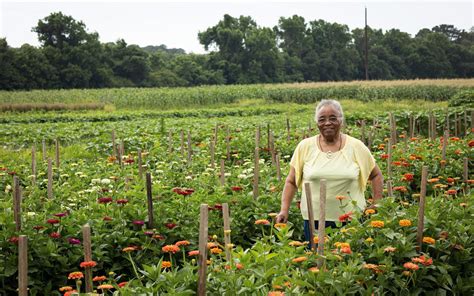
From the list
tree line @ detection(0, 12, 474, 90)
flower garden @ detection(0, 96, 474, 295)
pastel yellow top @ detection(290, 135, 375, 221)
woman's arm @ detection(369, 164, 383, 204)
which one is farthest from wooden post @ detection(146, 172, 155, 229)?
tree line @ detection(0, 12, 474, 90)

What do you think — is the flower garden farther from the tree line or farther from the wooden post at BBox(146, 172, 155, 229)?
the tree line

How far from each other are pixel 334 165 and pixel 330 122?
0.32 meters

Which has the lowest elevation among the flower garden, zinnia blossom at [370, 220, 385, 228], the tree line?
the flower garden

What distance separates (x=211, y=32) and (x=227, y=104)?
35708mm

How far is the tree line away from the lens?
51.4m

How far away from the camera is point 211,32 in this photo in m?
69.5

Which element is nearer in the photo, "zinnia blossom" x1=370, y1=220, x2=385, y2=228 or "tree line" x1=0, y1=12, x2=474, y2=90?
"zinnia blossom" x1=370, y1=220, x2=385, y2=228

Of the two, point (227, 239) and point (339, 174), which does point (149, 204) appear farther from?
point (339, 174)

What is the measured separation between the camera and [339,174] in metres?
4.41

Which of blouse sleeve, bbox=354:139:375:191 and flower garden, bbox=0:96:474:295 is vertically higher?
Answer: blouse sleeve, bbox=354:139:375:191

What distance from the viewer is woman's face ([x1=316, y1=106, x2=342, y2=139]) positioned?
4.48m

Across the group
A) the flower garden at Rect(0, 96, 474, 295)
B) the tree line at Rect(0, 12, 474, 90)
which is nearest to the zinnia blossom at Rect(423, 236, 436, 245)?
the flower garden at Rect(0, 96, 474, 295)

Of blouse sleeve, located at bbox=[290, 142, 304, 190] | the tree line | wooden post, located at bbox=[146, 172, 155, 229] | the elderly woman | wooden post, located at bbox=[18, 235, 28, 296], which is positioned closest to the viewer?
wooden post, located at bbox=[18, 235, 28, 296]

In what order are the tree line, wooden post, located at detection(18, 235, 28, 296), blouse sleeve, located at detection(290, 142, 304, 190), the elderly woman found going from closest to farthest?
wooden post, located at detection(18, 235, 28, 296) → the elderly woman → blouse sleeve, located at detection(290, 142, 304, 190) → the tree line
